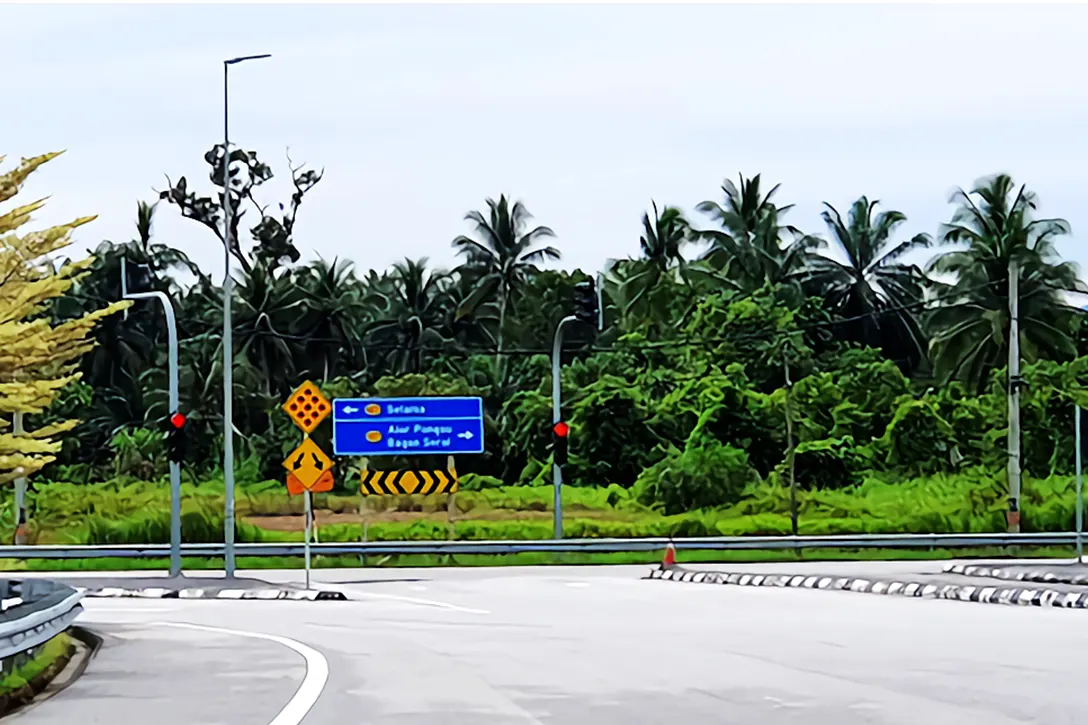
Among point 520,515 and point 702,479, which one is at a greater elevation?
point 702,479

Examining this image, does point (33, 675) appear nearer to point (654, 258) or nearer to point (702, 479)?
point (702, 479)

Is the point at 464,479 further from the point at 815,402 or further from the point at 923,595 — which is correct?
the point at 923,595

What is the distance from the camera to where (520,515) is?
62.0 metres

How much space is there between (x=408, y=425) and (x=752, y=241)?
102 feet

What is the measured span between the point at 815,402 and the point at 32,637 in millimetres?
50293

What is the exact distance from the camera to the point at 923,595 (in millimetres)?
29562

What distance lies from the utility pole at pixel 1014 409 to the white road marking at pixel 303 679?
97.2 feet

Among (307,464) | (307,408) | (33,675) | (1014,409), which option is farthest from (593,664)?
(1014,409)

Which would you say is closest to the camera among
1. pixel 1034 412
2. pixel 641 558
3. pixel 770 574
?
pixel 770 574

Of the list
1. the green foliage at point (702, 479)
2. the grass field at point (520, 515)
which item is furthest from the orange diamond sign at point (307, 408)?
the green foliage at point (702, 479)

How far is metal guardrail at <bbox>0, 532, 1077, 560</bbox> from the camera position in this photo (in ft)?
144

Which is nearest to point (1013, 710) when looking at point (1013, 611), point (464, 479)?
point (1013, 611)

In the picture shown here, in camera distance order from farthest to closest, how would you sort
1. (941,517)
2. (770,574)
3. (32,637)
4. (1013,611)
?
(941,517) → (770,574) → (1013,611) → (32,637)

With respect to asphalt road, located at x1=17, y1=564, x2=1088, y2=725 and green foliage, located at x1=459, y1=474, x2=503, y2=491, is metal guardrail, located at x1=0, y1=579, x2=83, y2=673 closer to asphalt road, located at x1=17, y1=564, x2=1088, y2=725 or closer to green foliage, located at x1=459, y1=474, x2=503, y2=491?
asphalt road, located at x1=17, y1=564, x2=1088, y2=725
